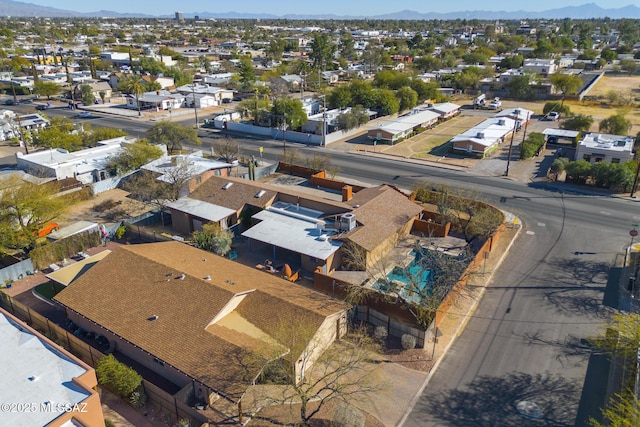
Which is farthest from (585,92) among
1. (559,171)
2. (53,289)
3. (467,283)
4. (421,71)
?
(53,289)

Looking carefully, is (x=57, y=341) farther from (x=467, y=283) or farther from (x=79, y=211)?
(x=467, y=283)

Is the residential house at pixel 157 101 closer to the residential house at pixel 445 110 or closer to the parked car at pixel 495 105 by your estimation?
the residential house at pixel 445 110

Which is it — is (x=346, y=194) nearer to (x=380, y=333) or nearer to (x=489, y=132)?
(x=380, y=333)

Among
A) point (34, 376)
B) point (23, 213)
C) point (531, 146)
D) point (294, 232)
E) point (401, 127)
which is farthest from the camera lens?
point (401, 127)

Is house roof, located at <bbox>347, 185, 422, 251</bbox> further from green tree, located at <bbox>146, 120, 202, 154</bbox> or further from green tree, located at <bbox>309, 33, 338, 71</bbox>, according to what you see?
green tree, located at <bbox>309, 33, 338, 71</bbox>

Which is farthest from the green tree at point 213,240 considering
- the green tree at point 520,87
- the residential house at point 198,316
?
the green tree at point 520,87

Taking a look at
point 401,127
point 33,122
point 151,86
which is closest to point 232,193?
point 401,127

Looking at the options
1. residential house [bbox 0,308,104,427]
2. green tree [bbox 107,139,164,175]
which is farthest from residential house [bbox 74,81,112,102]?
residential house [bbox 0,308,104,427]
